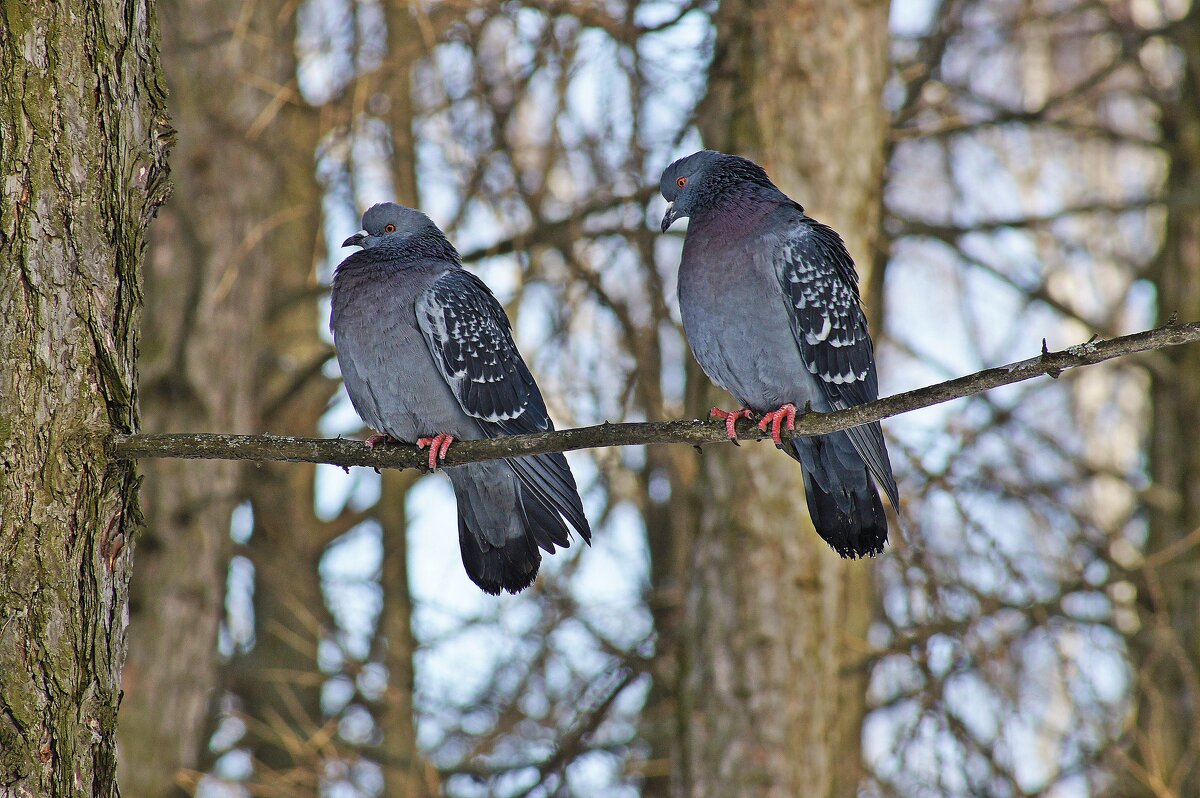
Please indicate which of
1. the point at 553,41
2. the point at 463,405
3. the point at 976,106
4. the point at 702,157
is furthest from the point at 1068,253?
the point at 463,405

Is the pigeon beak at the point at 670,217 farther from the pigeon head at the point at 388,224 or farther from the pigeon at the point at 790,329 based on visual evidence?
the pigeon head at the point at 388,224

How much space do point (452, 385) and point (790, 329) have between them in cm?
130

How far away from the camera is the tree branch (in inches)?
108

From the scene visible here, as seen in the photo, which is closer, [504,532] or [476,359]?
[504,532]

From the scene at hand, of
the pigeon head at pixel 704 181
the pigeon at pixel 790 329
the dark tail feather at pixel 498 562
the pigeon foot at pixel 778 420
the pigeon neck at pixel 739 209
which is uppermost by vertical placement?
the pigeon head at pixel 704 181

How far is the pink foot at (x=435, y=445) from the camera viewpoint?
4.25 m

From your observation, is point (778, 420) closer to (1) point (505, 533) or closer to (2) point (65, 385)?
(1) point (505, 533)

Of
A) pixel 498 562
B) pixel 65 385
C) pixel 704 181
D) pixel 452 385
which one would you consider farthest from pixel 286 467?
pixel 65 385

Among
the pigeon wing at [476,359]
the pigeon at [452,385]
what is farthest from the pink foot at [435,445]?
the pigeon wing at [476,359]

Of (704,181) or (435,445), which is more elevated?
(704,181)

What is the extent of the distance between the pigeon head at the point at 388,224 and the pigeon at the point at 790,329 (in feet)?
4.08

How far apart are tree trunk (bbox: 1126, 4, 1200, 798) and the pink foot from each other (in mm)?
5185

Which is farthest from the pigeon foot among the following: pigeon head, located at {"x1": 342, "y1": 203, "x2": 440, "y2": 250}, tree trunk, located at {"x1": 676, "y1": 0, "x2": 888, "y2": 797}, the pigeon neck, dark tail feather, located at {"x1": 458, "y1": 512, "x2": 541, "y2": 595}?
pigeon head, located at {"x1": 342, "y1": 203, "x2": 440, "y2": 250}

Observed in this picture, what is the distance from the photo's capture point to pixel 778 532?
590 centimetres
